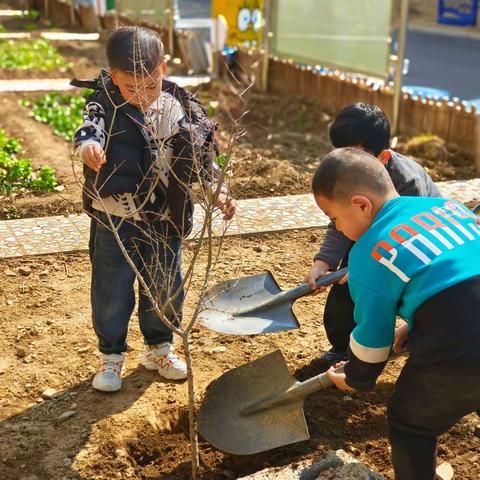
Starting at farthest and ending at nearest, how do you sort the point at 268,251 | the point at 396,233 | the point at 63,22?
the point at 63,22 < the point at 268,251 < the point at 396,233

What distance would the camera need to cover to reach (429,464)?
2.68 m

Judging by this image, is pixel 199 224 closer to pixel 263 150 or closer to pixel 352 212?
pixel 263 150

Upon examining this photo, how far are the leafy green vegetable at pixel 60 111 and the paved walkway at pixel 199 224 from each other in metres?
2.64

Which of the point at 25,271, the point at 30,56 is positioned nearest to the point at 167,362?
the point at 25,271

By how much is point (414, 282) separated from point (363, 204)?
28 cm

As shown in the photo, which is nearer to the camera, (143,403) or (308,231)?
(143,403)

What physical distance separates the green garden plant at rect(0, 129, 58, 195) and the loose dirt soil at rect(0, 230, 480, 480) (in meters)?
1.89

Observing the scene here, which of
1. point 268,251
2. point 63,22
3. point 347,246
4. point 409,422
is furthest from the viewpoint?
point 63,22

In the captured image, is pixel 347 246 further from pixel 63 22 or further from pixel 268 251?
pixel 63 22

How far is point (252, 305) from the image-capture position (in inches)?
142

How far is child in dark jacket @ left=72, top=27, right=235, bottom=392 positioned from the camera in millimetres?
3182

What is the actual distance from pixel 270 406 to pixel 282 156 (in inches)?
183

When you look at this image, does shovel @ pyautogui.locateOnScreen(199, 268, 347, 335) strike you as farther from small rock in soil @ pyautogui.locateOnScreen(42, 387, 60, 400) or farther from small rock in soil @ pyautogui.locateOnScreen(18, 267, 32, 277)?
small rock in soil @ pyautogui.locateOnScreen(18, 267, 32, 277)

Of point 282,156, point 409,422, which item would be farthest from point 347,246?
point 282,156
